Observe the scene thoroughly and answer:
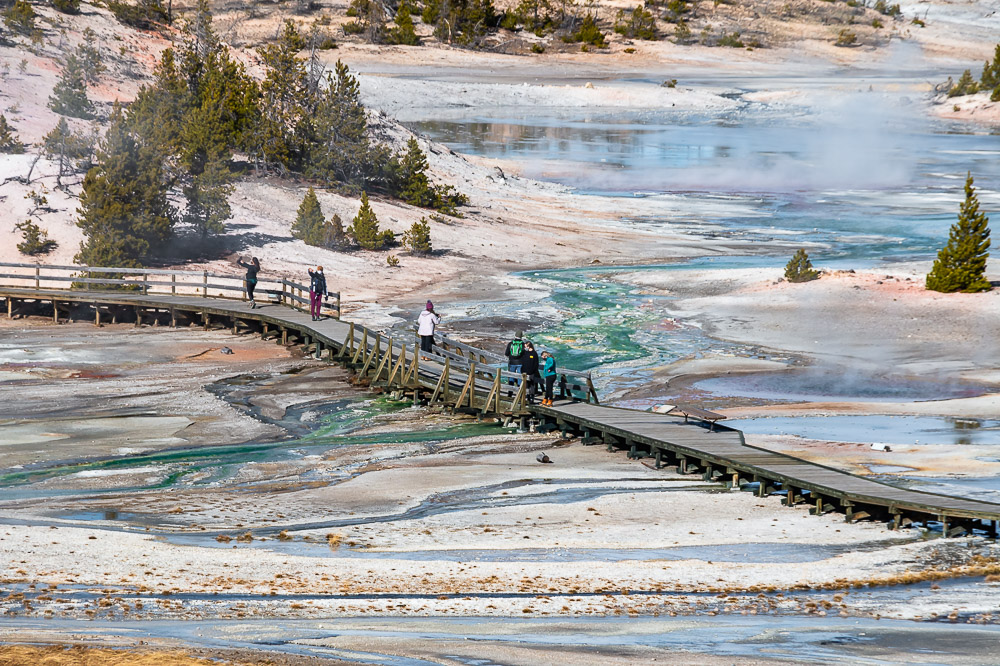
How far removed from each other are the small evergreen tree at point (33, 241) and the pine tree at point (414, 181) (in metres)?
15.7

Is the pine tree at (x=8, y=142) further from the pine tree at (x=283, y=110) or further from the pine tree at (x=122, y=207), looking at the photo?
the pine tree at (x=283, y=110)

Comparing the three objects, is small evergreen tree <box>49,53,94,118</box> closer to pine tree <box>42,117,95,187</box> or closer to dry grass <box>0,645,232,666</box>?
pine tree <box>42,117,95,187</box>

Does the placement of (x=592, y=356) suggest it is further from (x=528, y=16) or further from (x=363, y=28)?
(x=528, y=16)

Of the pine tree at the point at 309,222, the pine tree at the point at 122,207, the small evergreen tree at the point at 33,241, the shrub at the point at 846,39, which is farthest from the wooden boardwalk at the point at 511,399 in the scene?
the shrub at the point at 846,39

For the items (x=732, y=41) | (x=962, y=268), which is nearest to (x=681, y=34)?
(x=732, y=41)

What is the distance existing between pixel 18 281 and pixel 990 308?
27.8 metres

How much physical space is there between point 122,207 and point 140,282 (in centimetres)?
513

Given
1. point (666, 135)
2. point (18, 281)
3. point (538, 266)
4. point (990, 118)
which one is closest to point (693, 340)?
point (538, 266)

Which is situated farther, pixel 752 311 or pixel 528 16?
pixel 528 16

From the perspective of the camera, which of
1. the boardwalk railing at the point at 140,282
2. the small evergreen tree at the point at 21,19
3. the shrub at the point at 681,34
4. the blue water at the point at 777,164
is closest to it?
the boardwalk railing at the point at 140,282

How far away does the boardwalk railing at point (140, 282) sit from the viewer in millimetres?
35188

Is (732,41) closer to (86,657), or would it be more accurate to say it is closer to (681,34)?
(681,34)

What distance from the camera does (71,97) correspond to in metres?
49.8

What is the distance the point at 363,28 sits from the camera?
93.4 metres
